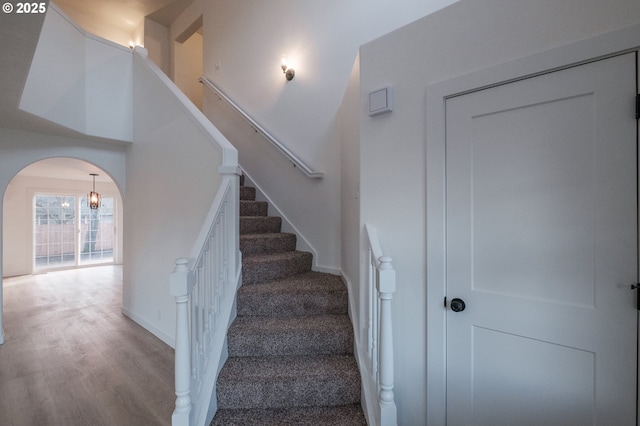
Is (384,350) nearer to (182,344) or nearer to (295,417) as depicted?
(295,417)

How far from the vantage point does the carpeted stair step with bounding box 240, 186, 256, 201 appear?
141 inches

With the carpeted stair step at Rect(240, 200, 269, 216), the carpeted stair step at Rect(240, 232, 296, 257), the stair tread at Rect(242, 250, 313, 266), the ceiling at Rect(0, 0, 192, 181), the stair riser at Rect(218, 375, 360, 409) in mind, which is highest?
the ceiling at Rect(0, 0, 192, 181)

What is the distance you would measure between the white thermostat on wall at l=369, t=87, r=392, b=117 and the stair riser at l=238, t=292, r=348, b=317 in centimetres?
143

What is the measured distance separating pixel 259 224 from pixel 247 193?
634 mm

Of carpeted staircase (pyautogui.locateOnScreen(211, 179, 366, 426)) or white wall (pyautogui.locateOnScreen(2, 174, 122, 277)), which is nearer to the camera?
carpeted staircase (pyautogui.locateOnScreen(211, 179, 366, 426))

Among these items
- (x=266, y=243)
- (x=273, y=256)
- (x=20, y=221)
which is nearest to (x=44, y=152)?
(x=266, y=243)

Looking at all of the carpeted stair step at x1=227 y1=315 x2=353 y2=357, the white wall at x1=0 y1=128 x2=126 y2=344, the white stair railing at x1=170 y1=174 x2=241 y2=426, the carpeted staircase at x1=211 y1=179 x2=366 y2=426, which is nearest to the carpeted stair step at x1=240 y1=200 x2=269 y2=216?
the carpeted staircase at x1=211 y1=179 x2=366 y2=426

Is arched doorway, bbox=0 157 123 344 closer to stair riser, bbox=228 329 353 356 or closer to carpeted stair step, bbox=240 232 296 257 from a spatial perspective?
carpeted stair step, bbox=240 232 296 257

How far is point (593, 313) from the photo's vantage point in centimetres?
117

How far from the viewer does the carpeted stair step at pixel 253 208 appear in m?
3.38

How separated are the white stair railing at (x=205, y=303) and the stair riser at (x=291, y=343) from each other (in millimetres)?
124

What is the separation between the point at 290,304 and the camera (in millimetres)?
2250

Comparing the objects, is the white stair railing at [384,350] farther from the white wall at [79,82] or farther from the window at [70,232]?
the window at [70,232]

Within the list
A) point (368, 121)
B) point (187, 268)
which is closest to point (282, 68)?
point (368, 121)
